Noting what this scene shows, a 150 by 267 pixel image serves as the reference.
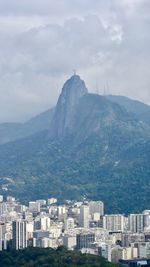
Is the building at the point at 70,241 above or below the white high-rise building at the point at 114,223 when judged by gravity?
below

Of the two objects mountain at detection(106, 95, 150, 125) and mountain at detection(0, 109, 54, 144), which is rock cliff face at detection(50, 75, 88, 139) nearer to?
mountain at detection(106, 95, 150, 125)

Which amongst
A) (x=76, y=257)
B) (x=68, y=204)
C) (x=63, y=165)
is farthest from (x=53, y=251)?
(x=63, y=165)

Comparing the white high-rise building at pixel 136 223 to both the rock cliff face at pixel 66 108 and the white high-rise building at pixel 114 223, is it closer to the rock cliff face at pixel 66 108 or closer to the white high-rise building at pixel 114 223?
the white high-rise building at pixel 114 223

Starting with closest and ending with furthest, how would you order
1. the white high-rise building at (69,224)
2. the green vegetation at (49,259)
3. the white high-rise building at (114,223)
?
the green vegetation at (49,259)
the white high-rise building at (69,224)
the white high-rise building at (114,223)

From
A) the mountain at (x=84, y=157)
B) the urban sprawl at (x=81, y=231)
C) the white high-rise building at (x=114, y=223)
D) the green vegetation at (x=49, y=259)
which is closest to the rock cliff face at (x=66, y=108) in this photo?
the mountain at (x=84, y=157)

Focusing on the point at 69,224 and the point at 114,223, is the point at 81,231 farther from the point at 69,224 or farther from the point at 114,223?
the point at 114,223

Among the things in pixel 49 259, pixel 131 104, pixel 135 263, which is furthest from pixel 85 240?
pixel 131 104

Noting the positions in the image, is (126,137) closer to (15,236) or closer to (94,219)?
(94,219)

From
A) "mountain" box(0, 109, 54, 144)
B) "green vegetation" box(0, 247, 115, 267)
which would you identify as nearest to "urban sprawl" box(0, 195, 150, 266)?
"green vegetation" box(0, 247, 115, 267)
